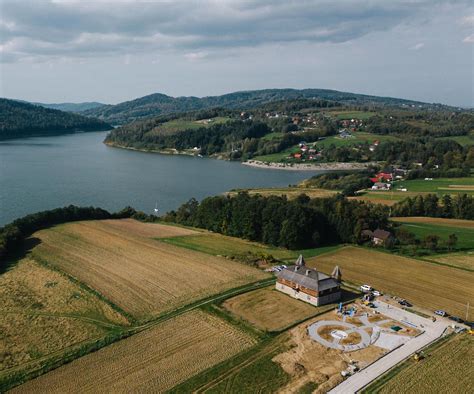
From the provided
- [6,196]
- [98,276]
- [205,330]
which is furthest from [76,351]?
[6,196]

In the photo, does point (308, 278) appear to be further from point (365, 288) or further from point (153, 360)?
point (153, 360)

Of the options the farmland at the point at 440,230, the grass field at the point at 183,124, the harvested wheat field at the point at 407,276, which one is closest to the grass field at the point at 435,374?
the harvested wheat field at the point at 407,276

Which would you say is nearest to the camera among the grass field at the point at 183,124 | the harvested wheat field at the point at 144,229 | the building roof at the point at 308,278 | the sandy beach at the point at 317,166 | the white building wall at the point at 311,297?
the white building wall at the point at 311,297

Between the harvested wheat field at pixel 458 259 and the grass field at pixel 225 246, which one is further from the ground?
the harvested wheat field at pixel 458 259

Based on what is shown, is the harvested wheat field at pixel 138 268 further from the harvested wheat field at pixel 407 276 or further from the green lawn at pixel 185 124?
the green lawn at pixel 185 124

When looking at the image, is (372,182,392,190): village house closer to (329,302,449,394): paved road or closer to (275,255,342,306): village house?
(275,255,342,306): village house

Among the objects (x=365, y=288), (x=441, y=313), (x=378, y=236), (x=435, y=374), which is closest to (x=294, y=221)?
(x=378, y=236)

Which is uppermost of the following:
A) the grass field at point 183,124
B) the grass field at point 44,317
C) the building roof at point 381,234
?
the grass field at point 183,124

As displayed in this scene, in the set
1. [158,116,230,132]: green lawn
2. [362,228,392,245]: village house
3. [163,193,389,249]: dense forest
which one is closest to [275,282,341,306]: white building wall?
[163,193,389,249]: dense forest

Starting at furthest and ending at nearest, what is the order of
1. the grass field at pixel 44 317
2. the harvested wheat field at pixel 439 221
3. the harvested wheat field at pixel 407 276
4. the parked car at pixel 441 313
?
the harvested wheat field at pixel 439 221, the harvested wheat field at pixel 407 276, the parked car at pixel 441 313, the grass field at pixel 44 317
